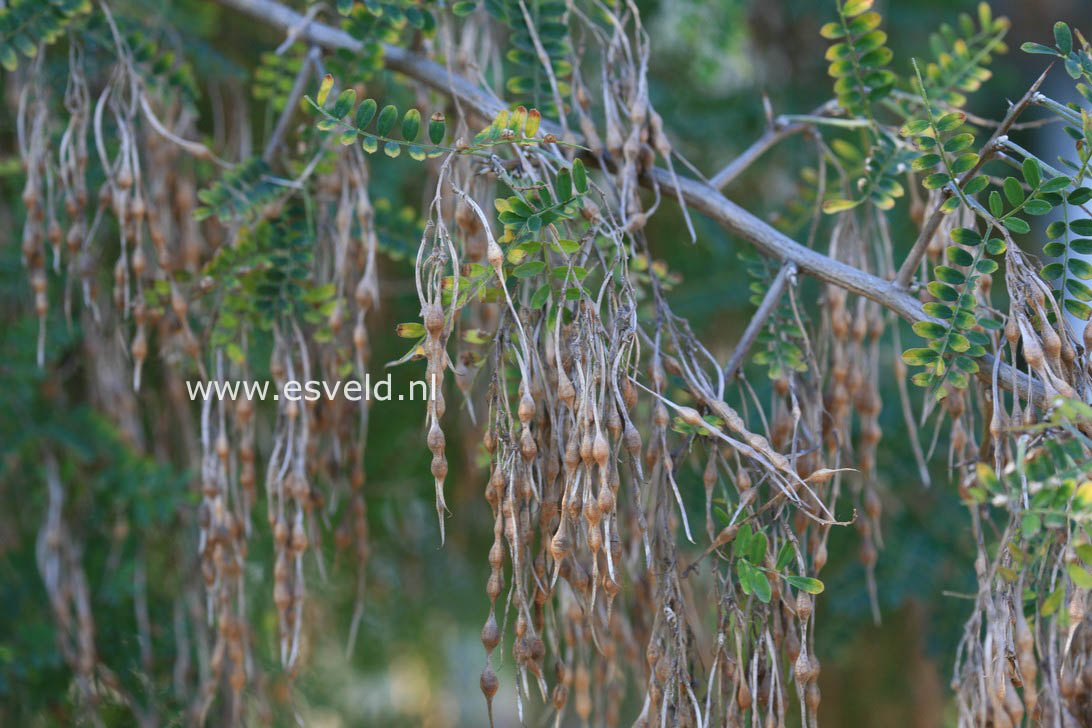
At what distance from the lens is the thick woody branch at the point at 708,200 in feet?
3.47

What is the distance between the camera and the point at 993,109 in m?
2.80

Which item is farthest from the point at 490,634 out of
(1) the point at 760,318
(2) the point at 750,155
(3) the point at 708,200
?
(2) the point at 750,155

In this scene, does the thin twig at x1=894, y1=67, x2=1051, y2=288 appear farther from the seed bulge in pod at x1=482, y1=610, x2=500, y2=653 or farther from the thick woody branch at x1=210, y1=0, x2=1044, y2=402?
the seed bulge in pod at x1=482, y1=610, x2=500, y2=653

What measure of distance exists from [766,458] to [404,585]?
1590 millimetres

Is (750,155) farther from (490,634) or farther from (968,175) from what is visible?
(490,634)

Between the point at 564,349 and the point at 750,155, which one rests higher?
the point at 750,155

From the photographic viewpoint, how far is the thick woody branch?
1.06m

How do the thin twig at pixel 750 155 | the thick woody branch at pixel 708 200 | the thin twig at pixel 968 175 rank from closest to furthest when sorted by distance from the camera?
the thin twig at pixel 968 175, the thick woody branch at pixel 708 200, the thin twig at pixel 750 155

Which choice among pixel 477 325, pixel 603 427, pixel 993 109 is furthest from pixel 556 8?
pixel 993 109

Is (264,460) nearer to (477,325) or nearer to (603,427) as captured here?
(477,325)

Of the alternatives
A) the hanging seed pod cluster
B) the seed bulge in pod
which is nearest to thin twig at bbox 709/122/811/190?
the hanging seed pod cluster

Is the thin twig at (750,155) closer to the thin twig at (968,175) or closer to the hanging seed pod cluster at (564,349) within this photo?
the hanging seed pod cluster at (564,349)

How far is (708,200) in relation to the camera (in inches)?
47.9

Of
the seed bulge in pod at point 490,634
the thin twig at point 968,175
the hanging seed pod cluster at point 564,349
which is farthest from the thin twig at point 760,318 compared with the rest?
the seed bulge in pod at point 490,634
